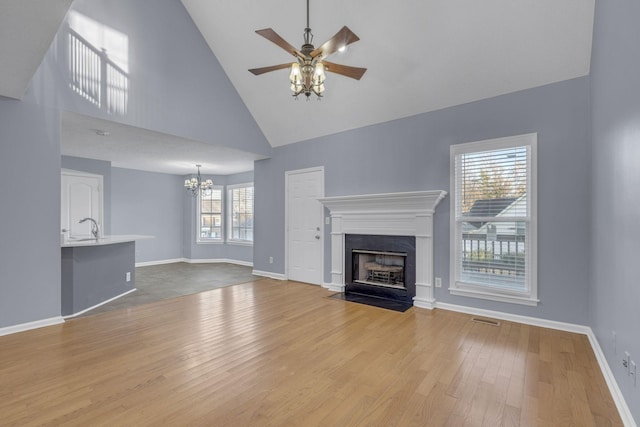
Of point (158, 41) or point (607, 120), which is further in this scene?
point (158, 41)

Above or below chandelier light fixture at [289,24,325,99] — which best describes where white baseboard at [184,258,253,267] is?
below

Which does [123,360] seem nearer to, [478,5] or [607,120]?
[607,120]

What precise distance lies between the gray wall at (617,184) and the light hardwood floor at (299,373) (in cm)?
49

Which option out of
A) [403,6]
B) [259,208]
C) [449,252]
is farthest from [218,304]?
[403,6]

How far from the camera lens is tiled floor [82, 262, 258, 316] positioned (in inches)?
182

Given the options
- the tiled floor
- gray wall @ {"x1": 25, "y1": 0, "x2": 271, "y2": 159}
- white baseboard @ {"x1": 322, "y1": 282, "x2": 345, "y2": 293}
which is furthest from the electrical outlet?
gray wall @ {"x1": 25, "y1": 0, "x2": 271, "y2": 159}

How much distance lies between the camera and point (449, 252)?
161 inches

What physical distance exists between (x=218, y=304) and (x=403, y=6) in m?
4.44

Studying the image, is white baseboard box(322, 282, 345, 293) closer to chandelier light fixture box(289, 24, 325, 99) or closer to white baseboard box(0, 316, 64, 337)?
chandelier light fixture box(289, 24, 325, 99)

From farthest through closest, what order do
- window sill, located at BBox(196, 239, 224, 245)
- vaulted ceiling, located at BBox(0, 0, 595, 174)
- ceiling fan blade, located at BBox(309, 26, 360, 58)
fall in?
1. window sill, located at BBox(196, 239, 224, 245)
2. vaulted ceiling, located at BBox(0, 0, 595, 174)
3. ceiling fan blade, located at BBox(309, 26, 360, 58)

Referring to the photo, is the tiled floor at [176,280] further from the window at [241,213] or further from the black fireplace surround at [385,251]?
the black fireplace surround at [385,251]

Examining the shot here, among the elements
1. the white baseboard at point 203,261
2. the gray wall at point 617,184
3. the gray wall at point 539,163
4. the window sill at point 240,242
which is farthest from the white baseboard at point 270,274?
the gray wall at point 617,184

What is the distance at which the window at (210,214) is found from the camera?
8.74 meters

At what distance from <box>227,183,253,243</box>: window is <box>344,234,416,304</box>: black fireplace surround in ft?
12.8
